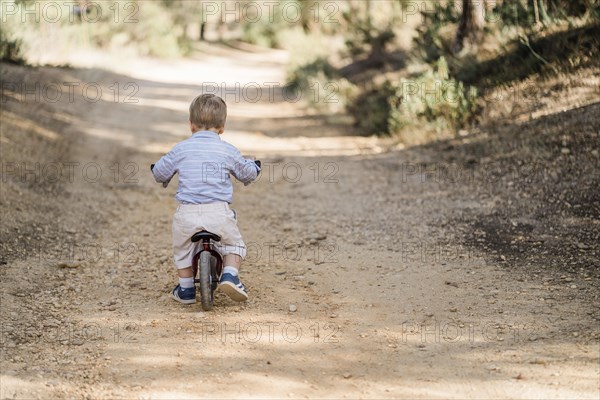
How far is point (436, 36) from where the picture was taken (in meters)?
13.7

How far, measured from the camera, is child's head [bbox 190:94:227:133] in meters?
5.10

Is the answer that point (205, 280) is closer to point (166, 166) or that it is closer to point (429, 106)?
point (166, 166)

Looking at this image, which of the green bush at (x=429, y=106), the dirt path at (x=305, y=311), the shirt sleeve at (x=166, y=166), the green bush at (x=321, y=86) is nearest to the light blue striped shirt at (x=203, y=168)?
the shirt sleeve at (x=166, y=166)

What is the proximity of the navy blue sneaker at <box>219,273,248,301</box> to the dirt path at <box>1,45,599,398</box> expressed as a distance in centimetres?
13

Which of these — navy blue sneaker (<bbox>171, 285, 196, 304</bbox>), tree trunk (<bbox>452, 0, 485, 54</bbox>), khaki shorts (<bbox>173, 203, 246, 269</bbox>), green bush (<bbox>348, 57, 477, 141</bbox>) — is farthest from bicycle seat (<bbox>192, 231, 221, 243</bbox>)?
tree trunk (<bbox>452, 0, 485, 54</bbox>)

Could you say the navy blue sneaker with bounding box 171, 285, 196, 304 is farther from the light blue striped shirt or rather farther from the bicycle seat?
the light blue striped shirt

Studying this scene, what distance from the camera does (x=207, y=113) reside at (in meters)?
5.11

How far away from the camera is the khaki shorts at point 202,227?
495cm

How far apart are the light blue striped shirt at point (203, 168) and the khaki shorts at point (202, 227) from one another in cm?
7

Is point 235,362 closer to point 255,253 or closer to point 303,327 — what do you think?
point 303,327

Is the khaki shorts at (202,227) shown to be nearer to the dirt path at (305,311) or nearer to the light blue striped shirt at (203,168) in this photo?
the light blue striped shirt at (203,168)

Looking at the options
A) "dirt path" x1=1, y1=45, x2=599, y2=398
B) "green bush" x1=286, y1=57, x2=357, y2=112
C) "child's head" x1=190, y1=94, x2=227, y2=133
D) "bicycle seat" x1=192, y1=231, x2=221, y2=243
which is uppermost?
"green bush" x1=286, y1=57, x2=357, y2=112

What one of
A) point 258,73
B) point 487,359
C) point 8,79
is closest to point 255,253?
Result: point 487,359

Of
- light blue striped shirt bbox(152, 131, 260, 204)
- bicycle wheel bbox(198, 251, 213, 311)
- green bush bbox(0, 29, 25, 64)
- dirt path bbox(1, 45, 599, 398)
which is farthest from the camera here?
green bush bbox(0, 29, 25, 64)
